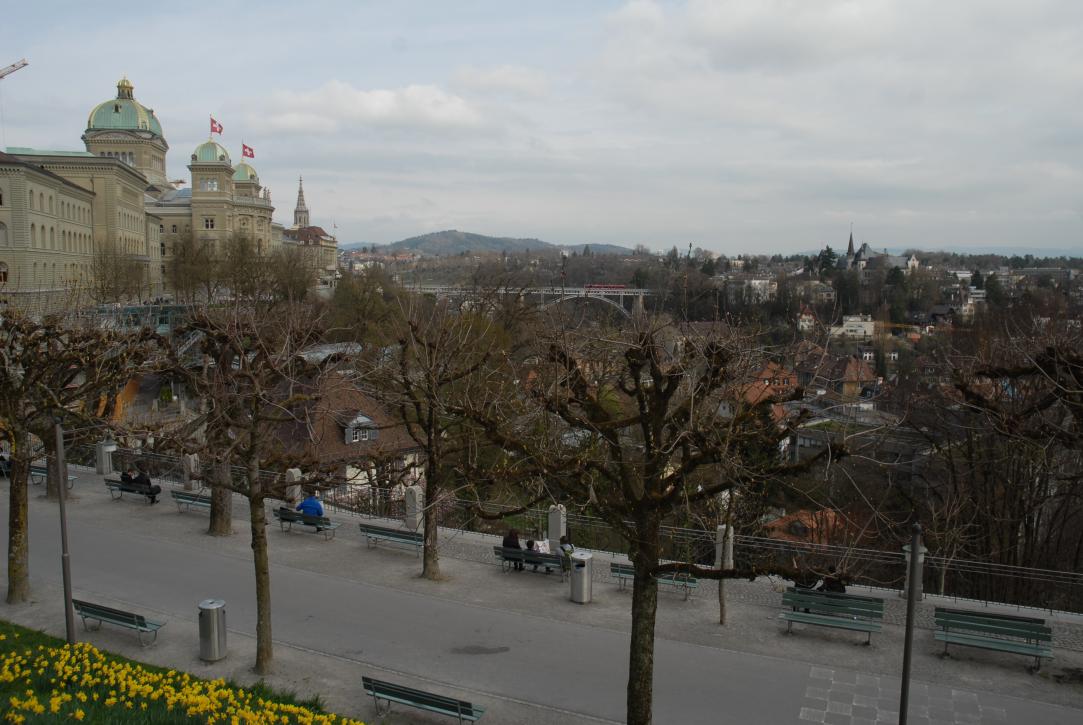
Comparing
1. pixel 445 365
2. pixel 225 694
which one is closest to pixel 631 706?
pixel 225 694

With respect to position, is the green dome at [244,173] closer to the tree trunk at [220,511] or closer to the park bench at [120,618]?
the tree trunk at [220,511]

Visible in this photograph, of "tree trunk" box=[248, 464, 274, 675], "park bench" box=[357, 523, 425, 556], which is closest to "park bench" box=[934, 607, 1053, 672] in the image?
"park bench" box=[357, 523, 425, 556]

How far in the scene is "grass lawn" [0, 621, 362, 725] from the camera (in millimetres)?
7594

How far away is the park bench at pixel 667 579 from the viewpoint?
13375 mm

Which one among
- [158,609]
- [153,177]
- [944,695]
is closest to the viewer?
[944,695]

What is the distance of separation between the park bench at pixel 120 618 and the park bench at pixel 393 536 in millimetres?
4573

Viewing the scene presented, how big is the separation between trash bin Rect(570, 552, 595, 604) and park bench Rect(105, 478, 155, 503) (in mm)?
10839

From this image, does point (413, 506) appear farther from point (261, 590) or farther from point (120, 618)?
point (120, 618)

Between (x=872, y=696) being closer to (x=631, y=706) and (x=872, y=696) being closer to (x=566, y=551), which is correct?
(x=631, y=706)

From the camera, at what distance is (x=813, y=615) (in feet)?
39.6

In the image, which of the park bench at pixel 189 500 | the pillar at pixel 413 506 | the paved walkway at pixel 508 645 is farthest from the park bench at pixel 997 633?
the park bench at pixel 189 500

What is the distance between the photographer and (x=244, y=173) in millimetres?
90688

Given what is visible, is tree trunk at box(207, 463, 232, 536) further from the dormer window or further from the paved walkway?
the dormer window

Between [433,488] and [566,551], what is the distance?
8.59 ft
